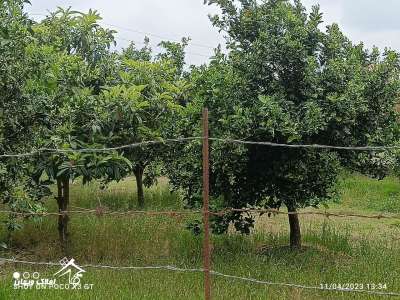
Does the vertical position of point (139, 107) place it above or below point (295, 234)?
above

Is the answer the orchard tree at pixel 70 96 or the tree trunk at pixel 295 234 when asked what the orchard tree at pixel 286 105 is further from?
the orchard tree at pixel 70 96

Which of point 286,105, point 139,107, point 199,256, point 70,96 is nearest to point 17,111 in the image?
point 70,96

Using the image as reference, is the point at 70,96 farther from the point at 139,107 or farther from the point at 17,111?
the point at 139,107

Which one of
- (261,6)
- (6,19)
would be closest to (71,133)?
(6,19)

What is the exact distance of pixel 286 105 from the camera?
20.2ft

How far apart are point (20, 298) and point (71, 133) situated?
7.75 feet

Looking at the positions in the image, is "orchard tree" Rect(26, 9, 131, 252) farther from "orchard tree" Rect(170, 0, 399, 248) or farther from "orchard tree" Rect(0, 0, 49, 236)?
"orchard tree" Rect(170, 0, 399, 248)

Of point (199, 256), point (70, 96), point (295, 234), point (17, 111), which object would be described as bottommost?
point (199, 256)

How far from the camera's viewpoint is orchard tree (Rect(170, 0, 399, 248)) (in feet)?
19.9

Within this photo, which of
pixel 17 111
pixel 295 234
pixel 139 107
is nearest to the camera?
pixel 17 111

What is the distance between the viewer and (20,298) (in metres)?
4.92

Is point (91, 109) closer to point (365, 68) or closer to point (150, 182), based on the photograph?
point (365, 68)

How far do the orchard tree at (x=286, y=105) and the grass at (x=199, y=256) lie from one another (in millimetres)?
564

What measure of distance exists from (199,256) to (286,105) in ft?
7.24
